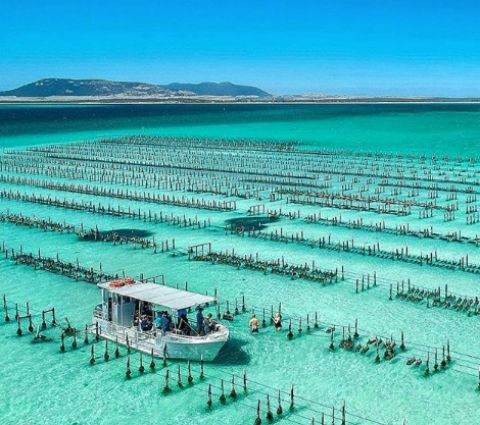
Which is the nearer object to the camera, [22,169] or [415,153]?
[22,169]

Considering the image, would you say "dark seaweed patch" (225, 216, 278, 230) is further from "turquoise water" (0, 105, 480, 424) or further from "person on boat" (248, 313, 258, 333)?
"person on boat" (248, 313, 258, 333)

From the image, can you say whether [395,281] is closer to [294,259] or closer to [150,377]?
[294,259]

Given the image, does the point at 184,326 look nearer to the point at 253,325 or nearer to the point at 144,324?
the point at 144,324

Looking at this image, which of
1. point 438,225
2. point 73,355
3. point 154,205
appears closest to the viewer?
point 73,355

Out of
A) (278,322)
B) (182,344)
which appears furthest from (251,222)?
(182,344)

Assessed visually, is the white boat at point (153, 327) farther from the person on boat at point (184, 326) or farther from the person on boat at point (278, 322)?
the person on boat at point (278, 322)

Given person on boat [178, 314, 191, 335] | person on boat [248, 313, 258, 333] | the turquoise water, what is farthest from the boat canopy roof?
person on boat [248, 313, 258, 333]

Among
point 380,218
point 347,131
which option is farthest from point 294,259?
point 347,131

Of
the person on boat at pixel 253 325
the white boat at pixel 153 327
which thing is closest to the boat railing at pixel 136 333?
the white boat at pixel 153 327
